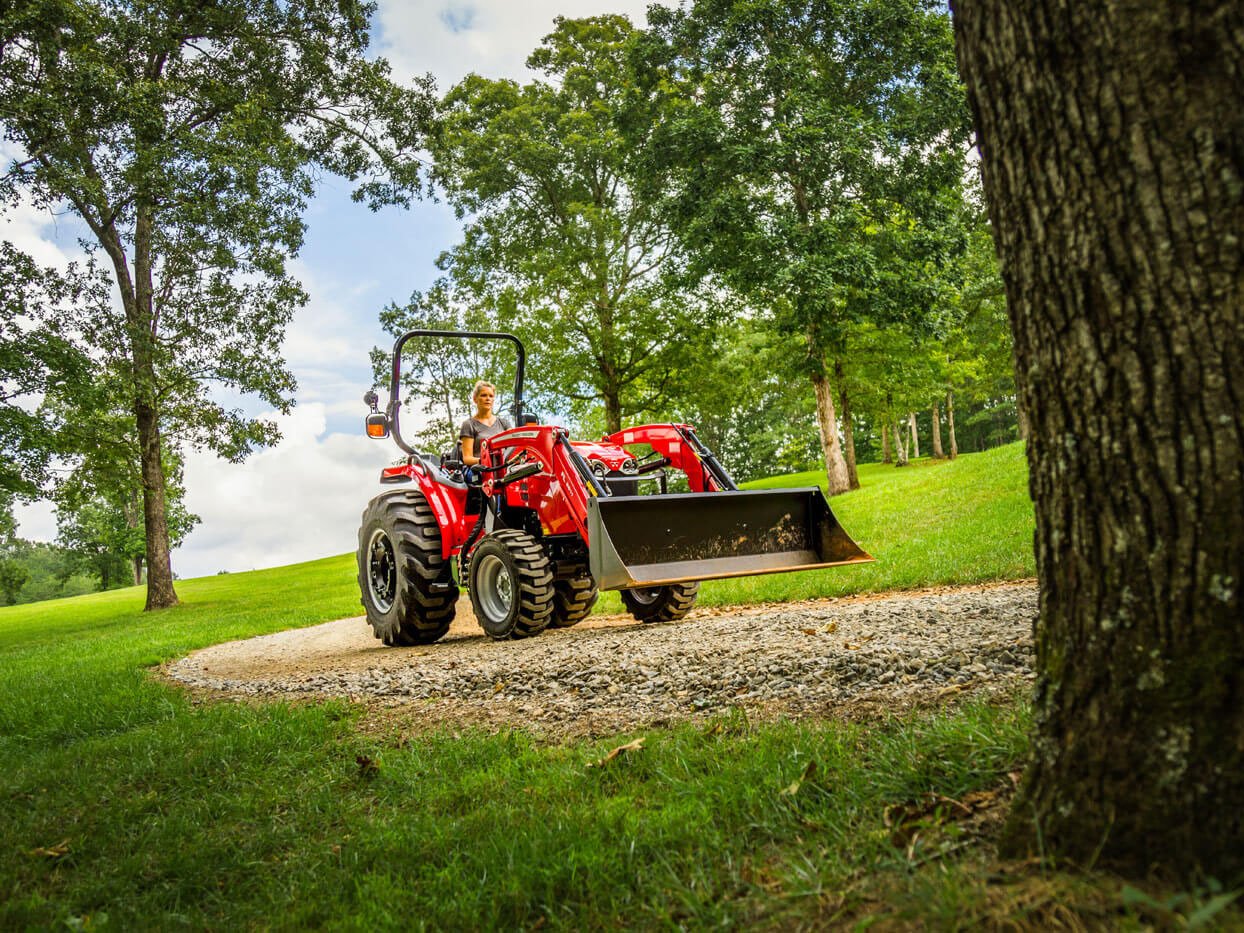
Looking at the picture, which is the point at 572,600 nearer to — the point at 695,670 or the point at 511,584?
the point at 511,584

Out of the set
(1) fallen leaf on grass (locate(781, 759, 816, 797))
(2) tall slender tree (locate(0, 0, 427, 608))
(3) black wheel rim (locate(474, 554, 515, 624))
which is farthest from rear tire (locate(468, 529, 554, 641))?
(2) tall slender tree (locate(0, 0, 427, 608))

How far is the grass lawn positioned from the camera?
2033 mm

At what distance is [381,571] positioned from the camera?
9172mm

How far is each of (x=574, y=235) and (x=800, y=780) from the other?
2302cm

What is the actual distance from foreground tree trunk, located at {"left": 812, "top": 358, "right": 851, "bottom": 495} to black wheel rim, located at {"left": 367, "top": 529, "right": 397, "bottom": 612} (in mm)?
14949

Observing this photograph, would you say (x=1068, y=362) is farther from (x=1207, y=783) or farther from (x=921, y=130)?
(x=921, y=130)

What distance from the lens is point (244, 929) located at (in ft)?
7.84

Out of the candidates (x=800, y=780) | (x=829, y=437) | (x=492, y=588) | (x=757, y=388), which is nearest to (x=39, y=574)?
(x=757, y=388)

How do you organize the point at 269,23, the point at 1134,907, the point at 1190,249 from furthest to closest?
the point at 269,23, the point at 1190,249, the point at 1134,907

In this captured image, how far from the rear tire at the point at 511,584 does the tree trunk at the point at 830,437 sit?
15692mm

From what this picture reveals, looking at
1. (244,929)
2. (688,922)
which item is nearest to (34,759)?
(244,929)

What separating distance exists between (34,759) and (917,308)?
18.3m

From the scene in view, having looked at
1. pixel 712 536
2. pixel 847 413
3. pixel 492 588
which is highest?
pixel 847 413

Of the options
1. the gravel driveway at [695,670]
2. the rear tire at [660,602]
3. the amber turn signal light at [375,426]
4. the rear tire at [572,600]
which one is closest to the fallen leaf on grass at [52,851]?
the gravel driveway at [695,670]
